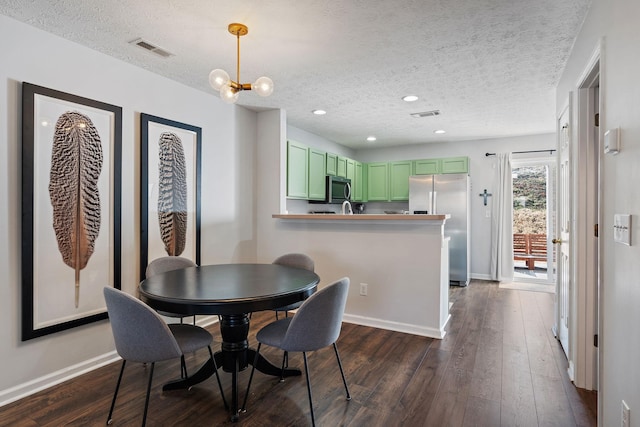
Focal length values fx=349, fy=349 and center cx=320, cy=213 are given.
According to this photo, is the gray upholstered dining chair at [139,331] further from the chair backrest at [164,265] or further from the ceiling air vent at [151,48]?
the ceiling air vent at [151,48]

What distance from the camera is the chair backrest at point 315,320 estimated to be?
1839 mm

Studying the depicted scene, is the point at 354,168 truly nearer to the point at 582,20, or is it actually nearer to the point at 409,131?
the point at 409,131

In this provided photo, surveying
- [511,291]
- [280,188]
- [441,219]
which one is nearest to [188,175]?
[280,188]

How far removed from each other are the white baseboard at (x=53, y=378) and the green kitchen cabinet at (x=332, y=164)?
3597mm

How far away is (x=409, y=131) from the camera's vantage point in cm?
529

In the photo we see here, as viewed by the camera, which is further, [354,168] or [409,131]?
[354,168]

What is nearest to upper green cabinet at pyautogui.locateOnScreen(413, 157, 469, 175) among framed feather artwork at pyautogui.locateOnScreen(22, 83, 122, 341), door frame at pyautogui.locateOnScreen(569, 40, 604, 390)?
door frame at pyautogui.locateOnScreen(569, 40, 604, 390)

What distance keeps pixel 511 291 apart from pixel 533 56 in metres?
3.48

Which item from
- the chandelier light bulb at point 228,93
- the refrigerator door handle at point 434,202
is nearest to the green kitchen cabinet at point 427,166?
the refrigerator door handle at point 434,202

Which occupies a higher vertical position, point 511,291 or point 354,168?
point 354,168

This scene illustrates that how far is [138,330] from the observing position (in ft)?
5.66

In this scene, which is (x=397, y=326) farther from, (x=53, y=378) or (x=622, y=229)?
(x=53, y=378)

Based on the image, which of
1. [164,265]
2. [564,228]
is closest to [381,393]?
[164,265]

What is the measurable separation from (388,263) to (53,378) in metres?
2.78
